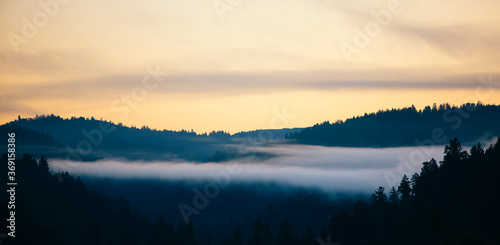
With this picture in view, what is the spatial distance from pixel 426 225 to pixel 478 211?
9.17 m

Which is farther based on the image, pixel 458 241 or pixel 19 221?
pixel 19 221

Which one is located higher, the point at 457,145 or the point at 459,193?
the point at 457,145

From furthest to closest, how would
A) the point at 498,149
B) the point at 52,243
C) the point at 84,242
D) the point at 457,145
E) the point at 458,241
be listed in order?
the point at 84,242, the point at 457,145, the point at 52,243, the point at 498,149, the point at 458,241

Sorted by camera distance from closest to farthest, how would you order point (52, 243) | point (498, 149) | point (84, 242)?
1. point (498, 149)
2. point (52, 243)
3. point (84, 242)

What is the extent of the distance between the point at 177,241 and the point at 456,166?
229 feet

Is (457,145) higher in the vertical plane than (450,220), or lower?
higher

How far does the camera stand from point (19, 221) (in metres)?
125

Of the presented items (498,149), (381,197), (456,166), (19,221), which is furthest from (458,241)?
(381,197)

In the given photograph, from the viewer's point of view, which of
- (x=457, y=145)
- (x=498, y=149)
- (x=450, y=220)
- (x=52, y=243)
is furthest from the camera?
(x=457, y=145)

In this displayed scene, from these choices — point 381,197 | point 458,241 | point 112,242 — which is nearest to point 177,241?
point 112,242

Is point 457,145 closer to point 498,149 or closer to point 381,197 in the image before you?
point 498,149

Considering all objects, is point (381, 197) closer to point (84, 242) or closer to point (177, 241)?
point (177, 241)

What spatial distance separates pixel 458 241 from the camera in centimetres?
7019


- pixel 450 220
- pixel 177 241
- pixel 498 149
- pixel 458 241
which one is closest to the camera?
pixel 458 241
